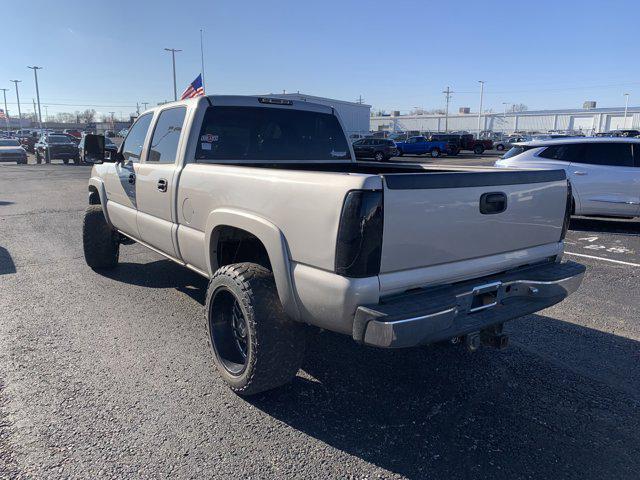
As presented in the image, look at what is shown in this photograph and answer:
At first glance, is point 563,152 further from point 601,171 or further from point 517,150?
point 517,150

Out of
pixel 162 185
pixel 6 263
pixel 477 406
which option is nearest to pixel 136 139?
pixel 162 185

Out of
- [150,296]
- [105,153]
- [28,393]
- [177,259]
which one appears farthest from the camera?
[105,153]

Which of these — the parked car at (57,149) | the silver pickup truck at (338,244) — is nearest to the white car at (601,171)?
the silver pickup truck at (338,244)

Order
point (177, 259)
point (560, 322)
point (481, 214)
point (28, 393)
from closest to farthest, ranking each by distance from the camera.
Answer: point (481, 214)
point (28, 393)
point (177, 259)
point (560, 322)

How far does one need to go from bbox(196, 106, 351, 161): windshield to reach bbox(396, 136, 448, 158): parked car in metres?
35.4

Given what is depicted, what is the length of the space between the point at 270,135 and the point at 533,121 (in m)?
108

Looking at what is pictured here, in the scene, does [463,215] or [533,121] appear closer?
[463,215]

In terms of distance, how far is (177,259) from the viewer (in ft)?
14.5

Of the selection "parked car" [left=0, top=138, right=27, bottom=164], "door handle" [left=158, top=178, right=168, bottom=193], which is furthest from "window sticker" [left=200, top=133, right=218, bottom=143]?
"parked car" [left=0, top=138, right=27, bottom=164]

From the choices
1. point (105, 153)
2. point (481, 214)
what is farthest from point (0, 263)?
point (481, 214)

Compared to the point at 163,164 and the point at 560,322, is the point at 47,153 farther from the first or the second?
the point at 560,322

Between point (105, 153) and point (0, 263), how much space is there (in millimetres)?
2539

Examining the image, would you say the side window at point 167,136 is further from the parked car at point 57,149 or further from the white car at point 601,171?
the parked car at point 57,149

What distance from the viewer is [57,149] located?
3086 centimetres
